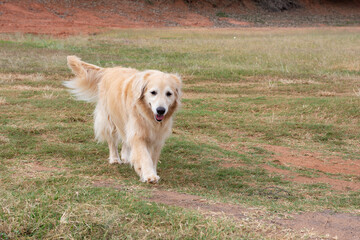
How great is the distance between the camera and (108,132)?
6.53 meters

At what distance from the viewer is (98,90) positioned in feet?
22.2

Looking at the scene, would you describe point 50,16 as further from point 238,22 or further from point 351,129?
point 351,129

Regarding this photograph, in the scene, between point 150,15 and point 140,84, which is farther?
point 150,15

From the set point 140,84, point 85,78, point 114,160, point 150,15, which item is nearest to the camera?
point 140,84

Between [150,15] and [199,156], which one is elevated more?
[150,15]

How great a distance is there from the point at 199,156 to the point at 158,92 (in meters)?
1.66

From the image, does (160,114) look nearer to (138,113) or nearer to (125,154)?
(138,113)

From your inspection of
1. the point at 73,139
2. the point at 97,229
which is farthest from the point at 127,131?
the point at 97,229

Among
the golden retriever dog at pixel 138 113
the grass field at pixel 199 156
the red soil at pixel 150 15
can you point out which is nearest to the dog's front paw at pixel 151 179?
the golden retriever dog at pixel 138 113

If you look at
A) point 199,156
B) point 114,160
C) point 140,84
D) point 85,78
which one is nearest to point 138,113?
point 140,84

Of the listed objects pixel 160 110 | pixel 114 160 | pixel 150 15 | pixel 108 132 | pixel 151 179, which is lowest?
pixel 114 160

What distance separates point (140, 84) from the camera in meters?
5.39

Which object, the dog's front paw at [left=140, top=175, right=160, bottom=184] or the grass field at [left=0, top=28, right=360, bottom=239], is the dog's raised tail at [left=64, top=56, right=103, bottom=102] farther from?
the dog's front paw at [left=140, top=175, right=160, bottom=184]

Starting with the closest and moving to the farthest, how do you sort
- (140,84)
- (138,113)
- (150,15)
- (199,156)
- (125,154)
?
(140,84) < (138,113) < (125,154) < (199,156) < (150,15)
